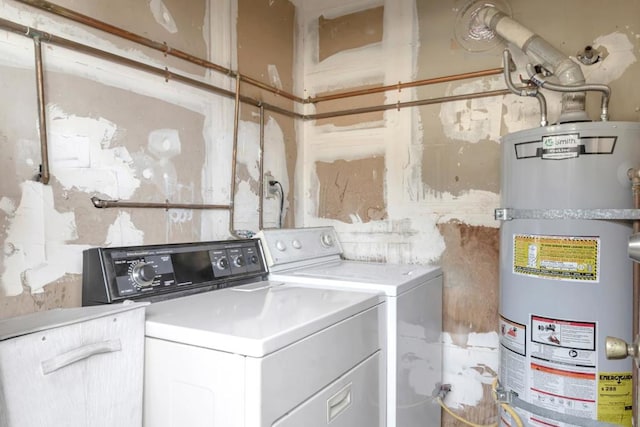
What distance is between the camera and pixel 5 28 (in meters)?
1.11

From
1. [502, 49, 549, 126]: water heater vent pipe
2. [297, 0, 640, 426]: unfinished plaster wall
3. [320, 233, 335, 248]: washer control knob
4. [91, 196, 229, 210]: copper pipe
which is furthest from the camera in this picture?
[320, 233, 335, 248]: washer control knob

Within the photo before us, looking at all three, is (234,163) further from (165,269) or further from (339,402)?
(339,402)

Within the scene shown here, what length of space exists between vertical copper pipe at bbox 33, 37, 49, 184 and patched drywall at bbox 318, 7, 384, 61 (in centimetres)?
150

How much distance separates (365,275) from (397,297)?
26 cm

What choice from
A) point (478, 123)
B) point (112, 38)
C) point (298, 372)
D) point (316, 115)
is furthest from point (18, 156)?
point (478, 123)

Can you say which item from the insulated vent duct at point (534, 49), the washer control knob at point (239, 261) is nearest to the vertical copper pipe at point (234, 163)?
the washer control knob at point (239, 261)

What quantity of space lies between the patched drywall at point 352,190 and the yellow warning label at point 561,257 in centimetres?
84

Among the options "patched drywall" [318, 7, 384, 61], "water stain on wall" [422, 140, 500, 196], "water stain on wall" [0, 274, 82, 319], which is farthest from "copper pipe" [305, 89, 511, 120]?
"water stain on wall" [0, 274, 82, 319]

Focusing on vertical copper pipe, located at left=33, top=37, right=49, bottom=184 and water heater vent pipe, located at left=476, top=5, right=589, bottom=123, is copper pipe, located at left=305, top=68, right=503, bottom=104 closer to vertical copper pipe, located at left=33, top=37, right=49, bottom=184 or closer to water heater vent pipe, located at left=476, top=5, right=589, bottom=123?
water heater vent pipe, located at left=476, top=5, right=589, bottom=123

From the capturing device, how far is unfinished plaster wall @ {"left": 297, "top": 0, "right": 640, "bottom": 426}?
1.68 m

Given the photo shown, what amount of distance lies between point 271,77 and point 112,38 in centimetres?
90

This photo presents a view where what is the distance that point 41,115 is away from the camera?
117cm

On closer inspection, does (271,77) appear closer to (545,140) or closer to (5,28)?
(5,28)

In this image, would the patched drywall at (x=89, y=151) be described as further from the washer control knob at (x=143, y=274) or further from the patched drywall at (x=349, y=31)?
the patched drywall at (x=349, y=31)
